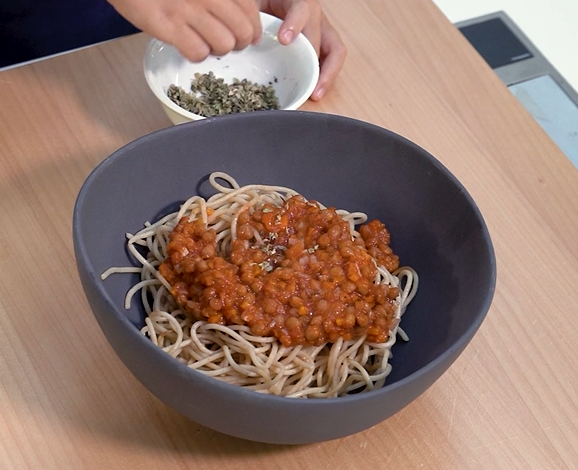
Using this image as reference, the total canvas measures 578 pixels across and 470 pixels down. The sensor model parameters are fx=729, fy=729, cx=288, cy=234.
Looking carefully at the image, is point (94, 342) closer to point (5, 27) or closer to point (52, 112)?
point (52, 112)

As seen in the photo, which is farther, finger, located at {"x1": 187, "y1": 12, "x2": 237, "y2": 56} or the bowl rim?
finger, located at {"x1": 187, "y1": 12, "x2": 237, "y2": 56}

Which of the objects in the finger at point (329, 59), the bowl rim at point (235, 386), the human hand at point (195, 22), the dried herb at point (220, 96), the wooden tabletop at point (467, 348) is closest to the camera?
the bowl rim at point (235, 386)

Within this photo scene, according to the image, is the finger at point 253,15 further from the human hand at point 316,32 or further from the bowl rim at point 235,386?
the bowl rim at point 235,386

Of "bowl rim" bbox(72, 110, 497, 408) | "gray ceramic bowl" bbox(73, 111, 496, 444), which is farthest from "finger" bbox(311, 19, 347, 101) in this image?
"bowl rim" bbox(72, 110, 497, 408)

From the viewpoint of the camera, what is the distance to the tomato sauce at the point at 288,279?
1033 millimetres

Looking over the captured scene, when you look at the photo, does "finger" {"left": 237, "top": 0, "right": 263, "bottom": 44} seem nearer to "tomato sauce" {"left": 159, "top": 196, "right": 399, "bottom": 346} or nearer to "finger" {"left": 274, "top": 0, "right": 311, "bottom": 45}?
"finger" {"left": 274, "top": 0, "right": 311, "bottom": 45}

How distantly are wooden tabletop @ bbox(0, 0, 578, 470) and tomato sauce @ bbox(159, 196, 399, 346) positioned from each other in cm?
15

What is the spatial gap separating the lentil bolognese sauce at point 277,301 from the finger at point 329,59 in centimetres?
42

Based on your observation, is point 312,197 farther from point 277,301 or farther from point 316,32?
point 316,32

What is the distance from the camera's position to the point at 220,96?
1419 millimetres

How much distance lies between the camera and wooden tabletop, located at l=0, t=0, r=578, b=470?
102cm

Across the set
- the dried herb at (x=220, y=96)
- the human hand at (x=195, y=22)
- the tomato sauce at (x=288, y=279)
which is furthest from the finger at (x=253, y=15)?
the tomato sauce at (x=288, y=279)

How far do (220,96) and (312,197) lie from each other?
319mm

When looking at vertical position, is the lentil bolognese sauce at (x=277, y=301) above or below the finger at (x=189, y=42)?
below
